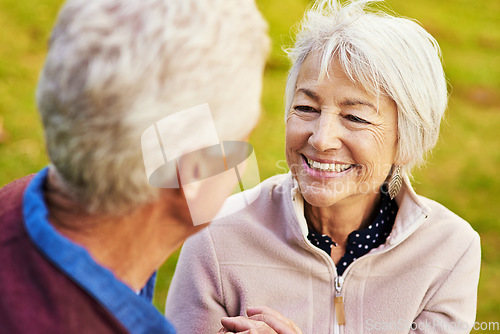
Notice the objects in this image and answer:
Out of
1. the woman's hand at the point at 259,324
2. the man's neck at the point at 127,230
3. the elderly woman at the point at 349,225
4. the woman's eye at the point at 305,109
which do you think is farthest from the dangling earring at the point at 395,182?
the man's neck at the point at 127,230

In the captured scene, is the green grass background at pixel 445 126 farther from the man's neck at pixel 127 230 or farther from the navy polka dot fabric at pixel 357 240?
the man's neck at pixel 127 230

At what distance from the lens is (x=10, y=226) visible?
1147mm

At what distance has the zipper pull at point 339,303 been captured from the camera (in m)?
2.05

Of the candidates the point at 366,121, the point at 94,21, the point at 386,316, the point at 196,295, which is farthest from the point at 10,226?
the point at 386,316

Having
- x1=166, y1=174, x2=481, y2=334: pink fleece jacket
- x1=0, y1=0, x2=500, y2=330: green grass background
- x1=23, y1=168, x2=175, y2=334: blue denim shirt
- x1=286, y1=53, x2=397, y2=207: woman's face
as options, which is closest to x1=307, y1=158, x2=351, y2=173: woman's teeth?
x1=286, y1=53, x2=397, y2=207: woman's face

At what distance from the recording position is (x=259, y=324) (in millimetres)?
1758

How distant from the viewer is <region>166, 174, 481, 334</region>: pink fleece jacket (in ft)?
6.79

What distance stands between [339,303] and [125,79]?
1369mm

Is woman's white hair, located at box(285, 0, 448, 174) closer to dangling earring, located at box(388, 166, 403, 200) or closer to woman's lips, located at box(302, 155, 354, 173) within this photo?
dangling earring, located at box(388, 166, 403, 200)

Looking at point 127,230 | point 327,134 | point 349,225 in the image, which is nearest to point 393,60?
point 327,134

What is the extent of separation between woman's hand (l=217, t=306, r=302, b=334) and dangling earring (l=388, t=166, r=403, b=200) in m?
0.75

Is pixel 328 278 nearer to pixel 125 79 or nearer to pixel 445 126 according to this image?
pixel 125 79

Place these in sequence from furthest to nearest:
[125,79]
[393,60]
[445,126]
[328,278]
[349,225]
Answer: [445,126] → [349,225] → [328,278] → [393,60] → [125,79]

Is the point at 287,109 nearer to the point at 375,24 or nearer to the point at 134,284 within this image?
the point at 375,24
